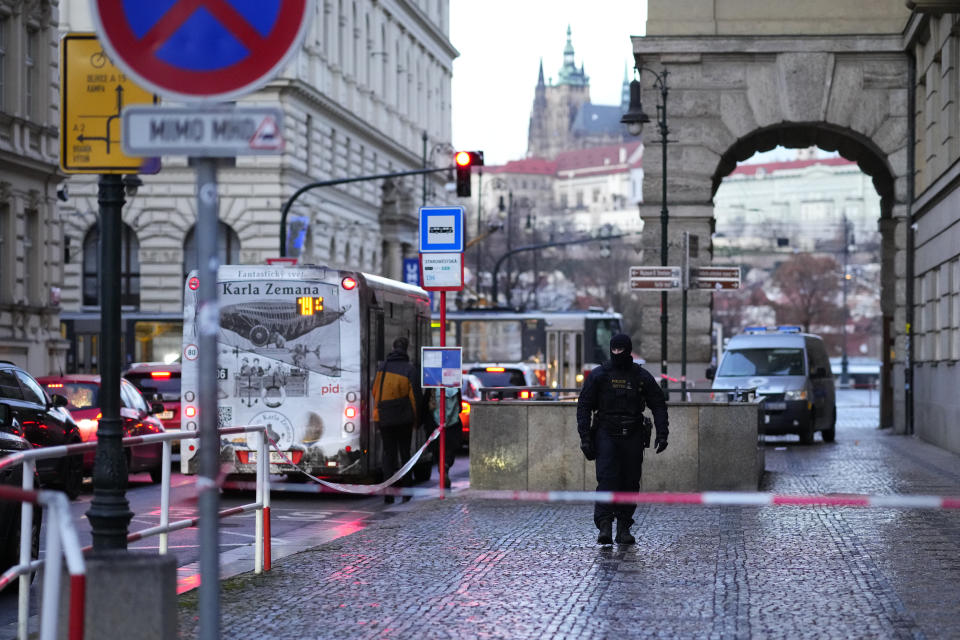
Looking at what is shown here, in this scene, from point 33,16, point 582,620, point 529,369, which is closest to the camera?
point 582,620

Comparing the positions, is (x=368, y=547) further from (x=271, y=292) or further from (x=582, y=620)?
(x=271, y=292)

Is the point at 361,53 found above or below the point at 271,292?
above

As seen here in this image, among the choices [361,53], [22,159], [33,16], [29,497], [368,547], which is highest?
[361,53]

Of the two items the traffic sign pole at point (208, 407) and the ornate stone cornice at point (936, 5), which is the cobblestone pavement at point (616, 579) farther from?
the ornate stone cornice at point (936, 5)

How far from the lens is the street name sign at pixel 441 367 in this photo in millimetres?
18906

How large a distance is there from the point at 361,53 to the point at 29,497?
2540 inches

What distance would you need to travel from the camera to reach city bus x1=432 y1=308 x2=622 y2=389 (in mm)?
50219

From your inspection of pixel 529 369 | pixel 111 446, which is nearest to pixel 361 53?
pixel 529 369

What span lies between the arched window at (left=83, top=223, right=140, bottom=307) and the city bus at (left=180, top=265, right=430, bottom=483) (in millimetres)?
37855

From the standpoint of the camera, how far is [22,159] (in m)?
36.6

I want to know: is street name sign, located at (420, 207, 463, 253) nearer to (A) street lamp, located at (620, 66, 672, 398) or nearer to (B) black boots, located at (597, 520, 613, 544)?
(B) black boots, located at (597, 520, 613, 544)

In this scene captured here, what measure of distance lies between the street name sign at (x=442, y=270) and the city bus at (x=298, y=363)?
5.66 ft

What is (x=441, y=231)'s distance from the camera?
19047 mm

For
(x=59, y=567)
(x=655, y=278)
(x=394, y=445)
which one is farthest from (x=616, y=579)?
(x=655, y=278)
